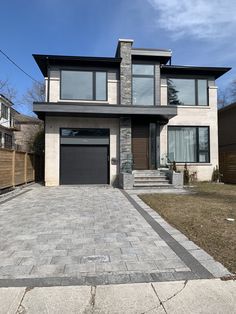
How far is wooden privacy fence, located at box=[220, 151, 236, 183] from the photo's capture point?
16569 millimetres

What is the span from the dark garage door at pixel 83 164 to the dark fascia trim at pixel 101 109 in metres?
2.14

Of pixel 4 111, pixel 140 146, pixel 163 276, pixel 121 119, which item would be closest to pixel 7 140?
pixel 4 111

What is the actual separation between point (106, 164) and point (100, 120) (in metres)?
2.37

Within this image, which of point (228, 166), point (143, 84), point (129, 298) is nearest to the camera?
point (129, 298)

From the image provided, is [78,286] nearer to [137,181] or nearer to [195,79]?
[137,181]

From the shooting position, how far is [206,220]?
22.0ft

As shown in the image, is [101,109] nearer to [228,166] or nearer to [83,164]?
[83,164]

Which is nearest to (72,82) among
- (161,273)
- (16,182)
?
(16,182)

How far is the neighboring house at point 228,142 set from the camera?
55.0 feet

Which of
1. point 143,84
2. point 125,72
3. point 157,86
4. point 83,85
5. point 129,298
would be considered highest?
point 125,72

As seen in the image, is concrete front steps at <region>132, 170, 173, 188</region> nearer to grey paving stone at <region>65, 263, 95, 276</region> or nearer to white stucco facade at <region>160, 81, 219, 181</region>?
white stucco facade at <region>160, 81, 219, 181</region>

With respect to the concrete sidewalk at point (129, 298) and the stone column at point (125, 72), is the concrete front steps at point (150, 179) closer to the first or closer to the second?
the stone column at point (125, 72)

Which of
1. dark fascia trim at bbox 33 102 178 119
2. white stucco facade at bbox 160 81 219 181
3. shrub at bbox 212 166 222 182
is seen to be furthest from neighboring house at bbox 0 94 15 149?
shrub at bbox 212 166 222 182

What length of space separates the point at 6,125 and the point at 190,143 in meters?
20.9
